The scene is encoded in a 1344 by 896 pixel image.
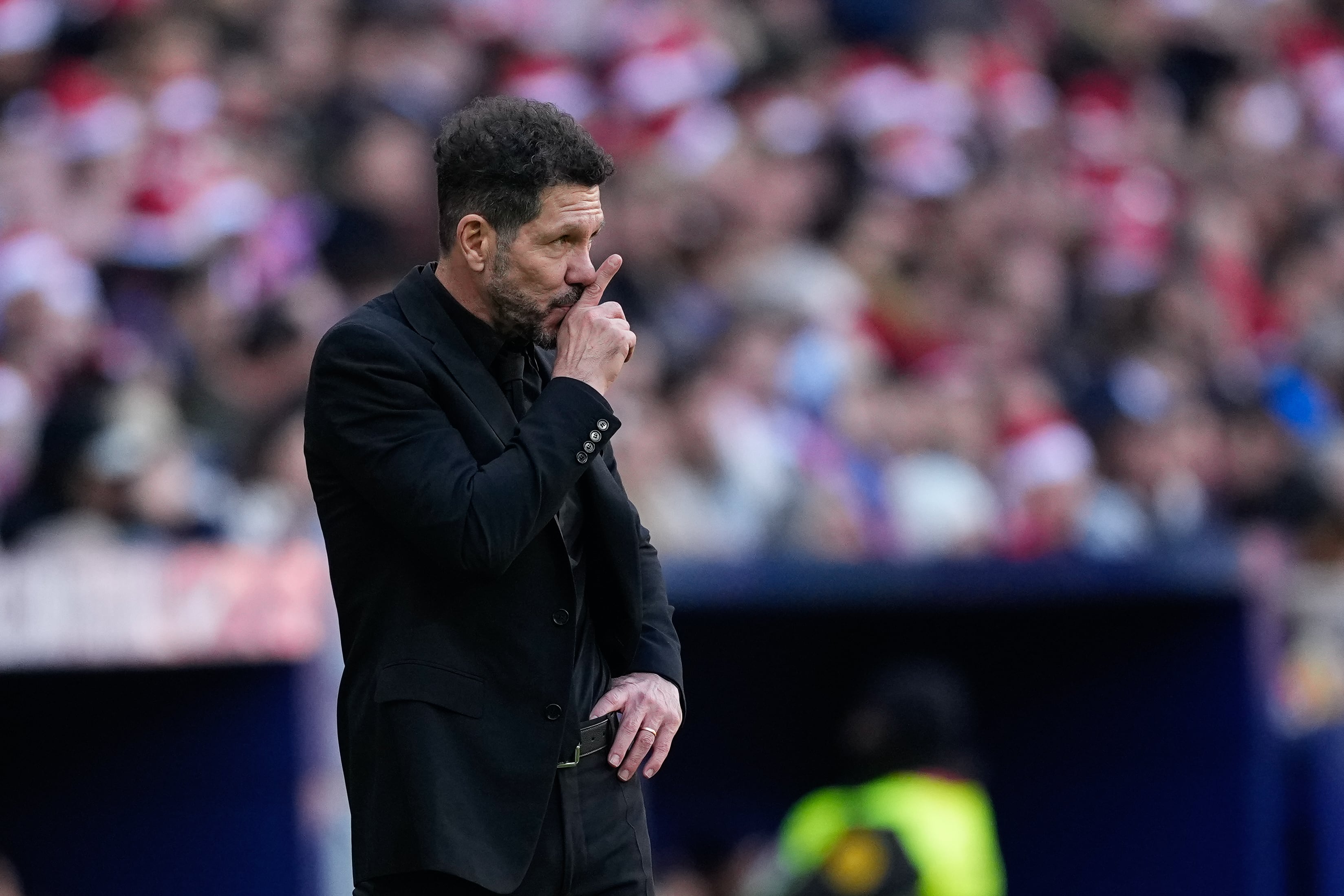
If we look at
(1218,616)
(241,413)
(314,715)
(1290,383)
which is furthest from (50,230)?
(1290,383)

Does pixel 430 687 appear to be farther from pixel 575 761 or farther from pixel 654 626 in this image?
pixel 654 626

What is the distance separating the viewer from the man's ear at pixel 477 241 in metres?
2.68

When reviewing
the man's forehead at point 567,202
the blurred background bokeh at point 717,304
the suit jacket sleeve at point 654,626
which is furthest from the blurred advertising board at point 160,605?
the man's forehead at point 567,202

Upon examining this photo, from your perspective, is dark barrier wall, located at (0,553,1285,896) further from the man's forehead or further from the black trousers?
the man's forehead

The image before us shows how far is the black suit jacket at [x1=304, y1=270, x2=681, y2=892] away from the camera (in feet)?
8.26

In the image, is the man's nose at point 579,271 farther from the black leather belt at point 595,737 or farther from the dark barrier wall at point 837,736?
the dark barrier wall at point 837,736

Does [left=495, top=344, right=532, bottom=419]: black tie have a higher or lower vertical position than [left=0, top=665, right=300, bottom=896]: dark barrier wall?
higher

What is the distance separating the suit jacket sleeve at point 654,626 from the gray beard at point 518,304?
0.87 ft

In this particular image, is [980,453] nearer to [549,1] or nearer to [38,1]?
[549,1]

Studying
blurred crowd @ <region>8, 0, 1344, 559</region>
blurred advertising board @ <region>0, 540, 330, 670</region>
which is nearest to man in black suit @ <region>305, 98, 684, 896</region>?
blurred advertising board @ <region>0, 540, 330, 670</region>

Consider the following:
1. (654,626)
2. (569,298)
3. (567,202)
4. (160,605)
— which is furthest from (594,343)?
(160,605)

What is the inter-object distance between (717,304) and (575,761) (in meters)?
5.56

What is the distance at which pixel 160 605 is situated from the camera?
15.8 feet

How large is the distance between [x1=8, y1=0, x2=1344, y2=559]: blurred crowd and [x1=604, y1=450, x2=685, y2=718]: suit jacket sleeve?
2517 mm
